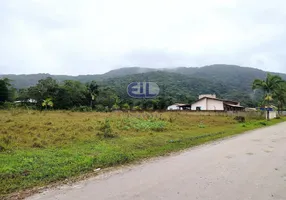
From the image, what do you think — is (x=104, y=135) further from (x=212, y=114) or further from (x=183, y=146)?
(x=212, y=114)

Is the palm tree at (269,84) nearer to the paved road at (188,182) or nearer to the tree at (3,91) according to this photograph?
the paved road at (188,182)

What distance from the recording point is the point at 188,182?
4977 mm

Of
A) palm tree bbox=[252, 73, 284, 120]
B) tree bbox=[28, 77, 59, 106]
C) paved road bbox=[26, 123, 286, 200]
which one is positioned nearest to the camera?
paved road bbox=[26, 123, 286, 200]

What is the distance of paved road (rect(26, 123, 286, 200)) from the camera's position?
4184 millimetres

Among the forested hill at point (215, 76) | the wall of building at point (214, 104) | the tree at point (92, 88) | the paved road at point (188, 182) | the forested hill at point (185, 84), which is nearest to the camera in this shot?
the paved road at point (188, 182)

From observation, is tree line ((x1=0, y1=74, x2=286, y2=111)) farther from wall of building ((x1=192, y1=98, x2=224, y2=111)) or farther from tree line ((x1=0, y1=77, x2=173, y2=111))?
wall of building ((x1=192, y1=98, x2=224, y2=111))

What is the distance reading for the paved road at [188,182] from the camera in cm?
418

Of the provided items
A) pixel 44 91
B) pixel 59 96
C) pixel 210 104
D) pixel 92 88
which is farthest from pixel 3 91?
pixel 210 104

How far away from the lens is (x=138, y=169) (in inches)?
245

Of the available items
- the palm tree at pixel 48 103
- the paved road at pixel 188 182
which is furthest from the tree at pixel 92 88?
the paved road at pixel 188 182

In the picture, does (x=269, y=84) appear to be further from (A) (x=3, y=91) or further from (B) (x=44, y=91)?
(A) (x=3, y=91)

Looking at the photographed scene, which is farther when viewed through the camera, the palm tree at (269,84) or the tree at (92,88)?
the tree at (92,88)

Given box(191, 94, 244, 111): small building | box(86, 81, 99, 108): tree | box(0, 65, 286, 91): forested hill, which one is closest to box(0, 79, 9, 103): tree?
box(86, 81, 99, 108): tree

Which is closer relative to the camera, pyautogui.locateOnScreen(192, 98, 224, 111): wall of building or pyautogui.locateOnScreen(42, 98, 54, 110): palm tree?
pyautogui.locateOnScreen(42, 98, 54, 110): palm tree
